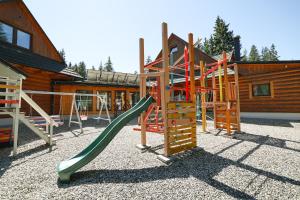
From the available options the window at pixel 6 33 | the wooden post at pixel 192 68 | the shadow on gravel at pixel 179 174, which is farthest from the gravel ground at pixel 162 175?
the window at pixel 6 33

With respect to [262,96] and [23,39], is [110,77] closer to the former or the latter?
[23,39]

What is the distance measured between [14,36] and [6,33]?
1.52 feet

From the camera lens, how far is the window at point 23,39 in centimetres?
1113

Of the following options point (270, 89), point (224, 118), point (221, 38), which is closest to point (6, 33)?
point (224, 118)

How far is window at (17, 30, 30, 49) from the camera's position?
1113 centimetres

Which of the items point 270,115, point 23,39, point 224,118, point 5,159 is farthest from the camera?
point 270,115

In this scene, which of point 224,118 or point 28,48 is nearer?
point 224,118

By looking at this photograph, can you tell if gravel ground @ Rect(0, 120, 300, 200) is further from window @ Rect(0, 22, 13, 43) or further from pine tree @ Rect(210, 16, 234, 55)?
pine tree @ Rect(210, 16, 234, 55)

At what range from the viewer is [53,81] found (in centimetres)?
1280

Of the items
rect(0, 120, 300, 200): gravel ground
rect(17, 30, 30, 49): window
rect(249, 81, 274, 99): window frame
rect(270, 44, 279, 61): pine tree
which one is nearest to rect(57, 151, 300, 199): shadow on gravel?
rect(0, 120, 300, 200): gravel ground

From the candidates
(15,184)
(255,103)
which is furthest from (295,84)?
(15,184)

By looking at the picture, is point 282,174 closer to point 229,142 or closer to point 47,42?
point 229,142

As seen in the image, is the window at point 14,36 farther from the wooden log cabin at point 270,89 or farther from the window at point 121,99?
the wooden log cabin at point 270,89

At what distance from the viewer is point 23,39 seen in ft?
37.6
